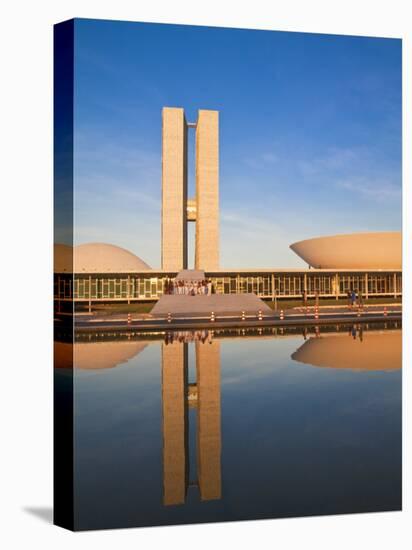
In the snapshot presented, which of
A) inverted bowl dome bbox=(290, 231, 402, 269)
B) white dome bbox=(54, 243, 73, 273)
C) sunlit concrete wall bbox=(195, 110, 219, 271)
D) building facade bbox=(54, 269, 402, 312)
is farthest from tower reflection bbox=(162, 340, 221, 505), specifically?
sunlit concrete wall bbox=(195, 110, 219, 271)

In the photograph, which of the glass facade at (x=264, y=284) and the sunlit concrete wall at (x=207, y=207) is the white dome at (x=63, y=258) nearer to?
the glass facade at (x=264, y=284)

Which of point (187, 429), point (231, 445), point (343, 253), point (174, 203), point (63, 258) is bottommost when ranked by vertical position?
point (231, 445)

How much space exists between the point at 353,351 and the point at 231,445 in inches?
287

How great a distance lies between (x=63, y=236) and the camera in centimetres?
848

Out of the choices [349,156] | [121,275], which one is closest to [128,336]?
[349,156]

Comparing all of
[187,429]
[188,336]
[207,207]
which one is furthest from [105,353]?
[207,207]

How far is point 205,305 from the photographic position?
23.6 meters

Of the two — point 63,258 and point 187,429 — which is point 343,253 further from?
point 63,258

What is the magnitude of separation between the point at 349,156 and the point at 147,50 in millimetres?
3636

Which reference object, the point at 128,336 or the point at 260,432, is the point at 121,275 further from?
the point at 260,432

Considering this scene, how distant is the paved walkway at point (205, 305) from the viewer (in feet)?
62.0

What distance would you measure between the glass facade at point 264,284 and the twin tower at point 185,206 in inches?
59.3

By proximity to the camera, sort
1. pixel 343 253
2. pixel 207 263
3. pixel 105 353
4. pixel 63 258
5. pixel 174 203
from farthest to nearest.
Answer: pixel 207 263 → pixel 174 203 → pixel 343 253 → pixel 105 353 → pixel 63 258

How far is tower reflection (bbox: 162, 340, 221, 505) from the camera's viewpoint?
8.05 meters
